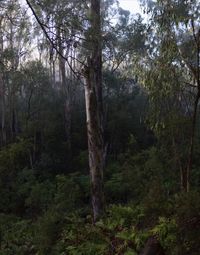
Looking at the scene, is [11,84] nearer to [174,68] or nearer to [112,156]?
[112,156]

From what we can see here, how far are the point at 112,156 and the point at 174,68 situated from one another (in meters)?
10.1

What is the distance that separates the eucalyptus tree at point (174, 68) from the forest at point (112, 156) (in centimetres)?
2

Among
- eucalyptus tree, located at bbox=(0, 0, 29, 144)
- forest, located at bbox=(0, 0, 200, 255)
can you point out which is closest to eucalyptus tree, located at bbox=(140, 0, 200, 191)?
forest, located at bbox=(0, 0, 200, 255)

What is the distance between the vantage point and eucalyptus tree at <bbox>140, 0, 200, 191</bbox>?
891 centimetres

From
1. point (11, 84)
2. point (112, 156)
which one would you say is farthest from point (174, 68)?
point (11, 84)

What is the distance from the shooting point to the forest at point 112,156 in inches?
325

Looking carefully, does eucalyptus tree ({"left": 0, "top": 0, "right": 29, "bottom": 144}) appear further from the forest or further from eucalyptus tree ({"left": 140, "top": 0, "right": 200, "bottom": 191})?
eucalyptus tree ({"left": 140, "top": 0, "right": 200, "bottom": 191})

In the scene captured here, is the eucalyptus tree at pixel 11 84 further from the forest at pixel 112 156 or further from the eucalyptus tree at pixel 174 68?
the eucalyptus tree at pixel 174 68

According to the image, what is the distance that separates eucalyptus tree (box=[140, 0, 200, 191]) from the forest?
0.02 m

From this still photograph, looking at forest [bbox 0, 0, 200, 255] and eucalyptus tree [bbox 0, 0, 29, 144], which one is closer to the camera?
forest [bbox 0, 0, 200, 255]

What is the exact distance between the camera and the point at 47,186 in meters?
15.7

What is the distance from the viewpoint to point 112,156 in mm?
19328

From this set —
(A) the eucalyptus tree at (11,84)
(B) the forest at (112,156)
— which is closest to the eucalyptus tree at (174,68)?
(B) the forest at (112,156)

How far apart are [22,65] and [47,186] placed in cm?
842
